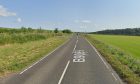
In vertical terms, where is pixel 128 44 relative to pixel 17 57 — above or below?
below

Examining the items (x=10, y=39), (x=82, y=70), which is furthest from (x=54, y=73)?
(x=10, y=39)

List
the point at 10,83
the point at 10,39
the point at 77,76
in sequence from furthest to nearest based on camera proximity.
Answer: the point at 10,39 → the point at 77,76 → the point at 10,83

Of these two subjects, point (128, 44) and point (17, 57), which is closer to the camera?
point (17, 57)

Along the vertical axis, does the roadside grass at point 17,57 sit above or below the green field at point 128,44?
above

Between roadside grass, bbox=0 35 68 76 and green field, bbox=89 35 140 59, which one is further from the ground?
roadside grass, bbox=0 35 68 76

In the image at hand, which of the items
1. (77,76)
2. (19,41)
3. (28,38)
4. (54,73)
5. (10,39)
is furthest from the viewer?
(28,38)

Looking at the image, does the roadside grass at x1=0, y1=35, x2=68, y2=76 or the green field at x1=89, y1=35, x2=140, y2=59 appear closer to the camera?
the roadside grass at x1=0, y1=35, x2=68, y2=76

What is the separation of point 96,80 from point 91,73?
2.31 metres

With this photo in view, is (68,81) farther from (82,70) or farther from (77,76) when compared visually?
(82,70)

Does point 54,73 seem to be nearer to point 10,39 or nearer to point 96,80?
point 96,80

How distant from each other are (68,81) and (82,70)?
402cm

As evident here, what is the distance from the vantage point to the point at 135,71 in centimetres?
1688

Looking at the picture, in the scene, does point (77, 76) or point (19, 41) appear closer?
point (77, 76)

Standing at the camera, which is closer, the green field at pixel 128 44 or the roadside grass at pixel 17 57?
the roadside grass at pixel 17 57
